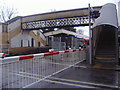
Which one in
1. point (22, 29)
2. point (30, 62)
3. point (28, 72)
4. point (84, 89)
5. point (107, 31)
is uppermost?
point (22, 29)

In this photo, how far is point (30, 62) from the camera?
530 centimetres

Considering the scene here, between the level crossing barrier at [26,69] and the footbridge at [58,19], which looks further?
the footbridge at [58,19]

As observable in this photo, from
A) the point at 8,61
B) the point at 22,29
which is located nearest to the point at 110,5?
the point at 8,61

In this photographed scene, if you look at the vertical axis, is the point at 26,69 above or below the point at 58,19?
below

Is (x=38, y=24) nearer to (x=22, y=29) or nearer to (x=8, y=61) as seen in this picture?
(x=22, y=29)

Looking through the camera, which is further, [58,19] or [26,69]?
[58,19]

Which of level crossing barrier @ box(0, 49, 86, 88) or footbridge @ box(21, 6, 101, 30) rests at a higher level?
footbridge @ box(21, 6, 101, 30)

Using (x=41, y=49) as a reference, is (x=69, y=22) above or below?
above

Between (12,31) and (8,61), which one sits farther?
(12,31)

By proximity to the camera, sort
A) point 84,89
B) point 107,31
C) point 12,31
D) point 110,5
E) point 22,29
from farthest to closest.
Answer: point 22,29 < point 12,31 < point 107,31 < point 110,5 < point 84,89

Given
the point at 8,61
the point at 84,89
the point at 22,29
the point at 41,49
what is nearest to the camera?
the point at 8,61

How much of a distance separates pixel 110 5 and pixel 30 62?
1147 centimetres

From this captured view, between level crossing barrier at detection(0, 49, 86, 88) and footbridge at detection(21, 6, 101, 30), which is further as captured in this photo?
footbridge at detection(21, 6, 101, 30)

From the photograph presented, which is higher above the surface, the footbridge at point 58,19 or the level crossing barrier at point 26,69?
the footbridge at point 58,19
